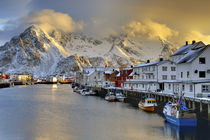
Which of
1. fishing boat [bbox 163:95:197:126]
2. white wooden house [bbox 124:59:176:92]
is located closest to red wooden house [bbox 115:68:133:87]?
white wooden house [bbox 124:59:176:92]

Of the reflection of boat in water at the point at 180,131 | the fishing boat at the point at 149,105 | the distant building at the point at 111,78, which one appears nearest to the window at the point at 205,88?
the fishing boat at the point at 149,105

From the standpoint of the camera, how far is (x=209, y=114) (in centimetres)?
4400

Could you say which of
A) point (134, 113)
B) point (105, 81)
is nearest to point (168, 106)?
point (134, 113)

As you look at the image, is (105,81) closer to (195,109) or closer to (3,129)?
(195,109)

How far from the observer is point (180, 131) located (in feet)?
118

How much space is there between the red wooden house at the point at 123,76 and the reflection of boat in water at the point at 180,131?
5459 centimetres

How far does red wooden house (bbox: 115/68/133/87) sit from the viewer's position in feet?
316

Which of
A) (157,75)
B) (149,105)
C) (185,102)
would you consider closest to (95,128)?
(149,105)

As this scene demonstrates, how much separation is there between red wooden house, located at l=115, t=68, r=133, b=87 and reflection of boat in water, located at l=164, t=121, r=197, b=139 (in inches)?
2149

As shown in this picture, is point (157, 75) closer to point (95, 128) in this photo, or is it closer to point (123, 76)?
point (123, 76)

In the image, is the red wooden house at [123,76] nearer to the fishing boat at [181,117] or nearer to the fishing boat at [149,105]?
the fishing boat at [149,105]

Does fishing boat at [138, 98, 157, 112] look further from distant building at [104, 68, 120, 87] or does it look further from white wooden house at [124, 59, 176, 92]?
distant building at [104, 68, 120, 87]

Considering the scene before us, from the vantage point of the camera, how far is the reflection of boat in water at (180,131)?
34.2m

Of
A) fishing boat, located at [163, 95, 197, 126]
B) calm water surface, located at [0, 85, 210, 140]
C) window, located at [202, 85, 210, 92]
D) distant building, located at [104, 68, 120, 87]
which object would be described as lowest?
calm water surface, located at [0, 85, 210, 140]
